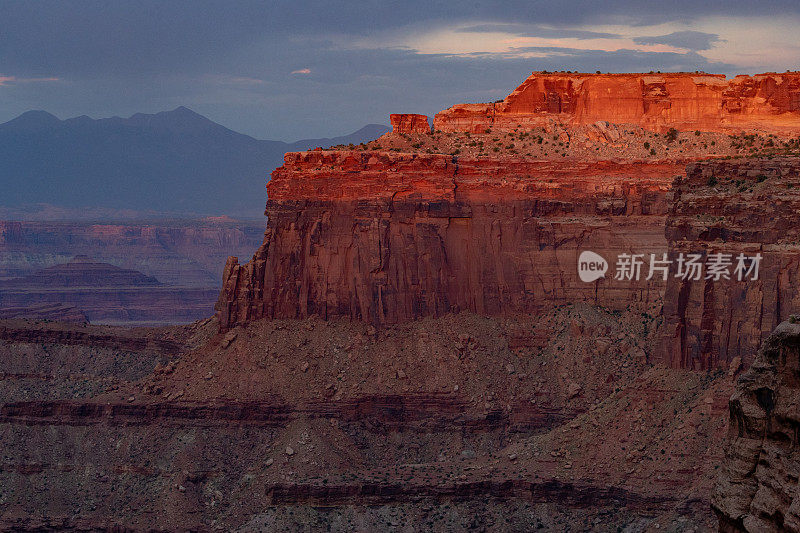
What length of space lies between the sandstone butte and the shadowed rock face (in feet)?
148

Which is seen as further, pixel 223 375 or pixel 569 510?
pixel 223 375

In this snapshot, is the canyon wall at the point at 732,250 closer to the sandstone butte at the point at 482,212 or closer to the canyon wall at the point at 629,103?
the sandstone butte at the point at 482,212

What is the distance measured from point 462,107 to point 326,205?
10.5 meters

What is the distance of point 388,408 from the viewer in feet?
A: 217

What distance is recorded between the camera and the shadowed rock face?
1944 cm

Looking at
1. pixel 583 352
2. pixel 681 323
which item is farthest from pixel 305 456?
pixel 681 323

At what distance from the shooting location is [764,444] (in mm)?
20094

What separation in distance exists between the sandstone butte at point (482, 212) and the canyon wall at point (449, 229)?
7 centimetres

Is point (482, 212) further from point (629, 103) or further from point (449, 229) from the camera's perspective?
point (629, 103)

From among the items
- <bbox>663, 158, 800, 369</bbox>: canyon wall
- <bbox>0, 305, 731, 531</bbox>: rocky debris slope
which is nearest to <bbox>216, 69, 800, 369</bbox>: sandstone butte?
<bbox>0, 305, 731, 531</bbox>: rocky debris slope

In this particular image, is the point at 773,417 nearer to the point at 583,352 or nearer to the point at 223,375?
the point at 583,352

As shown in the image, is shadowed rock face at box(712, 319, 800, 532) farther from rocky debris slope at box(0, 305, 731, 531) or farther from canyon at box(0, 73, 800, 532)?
canyon at box(0, 73, 800, 532)

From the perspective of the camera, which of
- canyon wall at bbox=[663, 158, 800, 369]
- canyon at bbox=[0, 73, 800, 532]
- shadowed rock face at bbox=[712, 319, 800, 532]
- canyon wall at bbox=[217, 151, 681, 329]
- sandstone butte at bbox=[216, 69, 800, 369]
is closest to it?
shadowed rock face at bbox=[712, 319, 800, 532]

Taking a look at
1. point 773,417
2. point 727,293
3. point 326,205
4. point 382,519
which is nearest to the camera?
point 773,417
